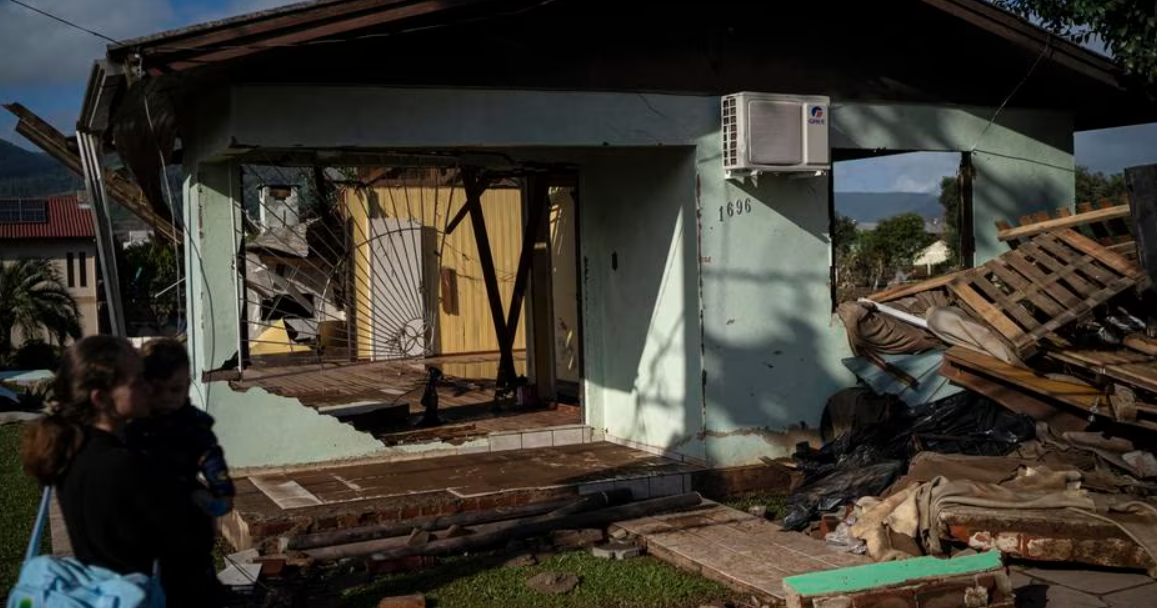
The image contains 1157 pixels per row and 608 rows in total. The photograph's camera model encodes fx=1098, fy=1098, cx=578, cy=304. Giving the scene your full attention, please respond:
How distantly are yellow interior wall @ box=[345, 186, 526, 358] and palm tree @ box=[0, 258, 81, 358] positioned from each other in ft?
51.1

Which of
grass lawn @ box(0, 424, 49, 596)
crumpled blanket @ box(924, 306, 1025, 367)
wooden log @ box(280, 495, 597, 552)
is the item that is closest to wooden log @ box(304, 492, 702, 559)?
wooden log @ box(280, 495, 597, 552)

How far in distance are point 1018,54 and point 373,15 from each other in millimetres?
5661

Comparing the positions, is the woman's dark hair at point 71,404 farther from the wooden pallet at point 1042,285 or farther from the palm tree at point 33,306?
the palm tree at point 33,306

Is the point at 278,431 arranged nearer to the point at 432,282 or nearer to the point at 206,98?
the point at 206,98

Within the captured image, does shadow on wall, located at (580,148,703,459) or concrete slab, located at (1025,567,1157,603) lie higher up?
shadow on wall, located at (580,148,703,459)

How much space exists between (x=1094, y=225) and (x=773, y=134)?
265 cm

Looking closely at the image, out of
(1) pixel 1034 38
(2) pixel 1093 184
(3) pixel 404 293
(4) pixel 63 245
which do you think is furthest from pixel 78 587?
(4) pixel 63 245

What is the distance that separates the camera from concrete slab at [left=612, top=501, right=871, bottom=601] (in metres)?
6.31

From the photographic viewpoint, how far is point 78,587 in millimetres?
3314

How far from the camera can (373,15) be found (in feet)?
24.4

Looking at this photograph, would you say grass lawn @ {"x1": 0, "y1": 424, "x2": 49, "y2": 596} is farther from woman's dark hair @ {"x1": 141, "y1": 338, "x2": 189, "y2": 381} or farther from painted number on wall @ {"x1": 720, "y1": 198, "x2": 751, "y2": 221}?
painted number on wall @ {"x1": 720, "y1": 198, "x2": 751, "y2": 221}

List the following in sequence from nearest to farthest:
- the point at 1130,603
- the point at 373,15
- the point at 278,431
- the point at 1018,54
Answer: the point at 1130,603
the point at 373,15
the point at 278,431
the point at 1018,54

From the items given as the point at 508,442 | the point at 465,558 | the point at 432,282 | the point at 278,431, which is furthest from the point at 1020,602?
the point at 432,282

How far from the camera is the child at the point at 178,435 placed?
12.4 ft
